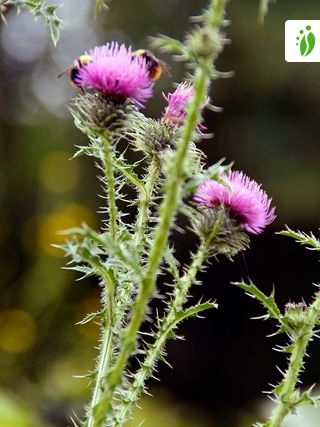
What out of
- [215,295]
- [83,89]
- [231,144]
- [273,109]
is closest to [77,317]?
[215,295]

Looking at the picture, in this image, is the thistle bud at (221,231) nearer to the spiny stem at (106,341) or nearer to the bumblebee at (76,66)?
the spiny stem at (106,341)

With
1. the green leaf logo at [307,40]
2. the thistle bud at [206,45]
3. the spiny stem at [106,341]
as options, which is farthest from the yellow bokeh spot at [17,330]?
the thistle bud at [206,45]

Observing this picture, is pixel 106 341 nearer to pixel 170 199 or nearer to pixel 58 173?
pixel 170 199

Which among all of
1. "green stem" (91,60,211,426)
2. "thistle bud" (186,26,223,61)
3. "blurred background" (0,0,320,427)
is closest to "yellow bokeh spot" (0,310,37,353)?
"blurred background" (0,0,320,427)

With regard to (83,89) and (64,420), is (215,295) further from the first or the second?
(83,89)

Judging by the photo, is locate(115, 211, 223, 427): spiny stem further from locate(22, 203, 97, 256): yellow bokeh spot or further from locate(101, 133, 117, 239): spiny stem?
locate(22, 203, 97, 256): yellow bokeh spot
